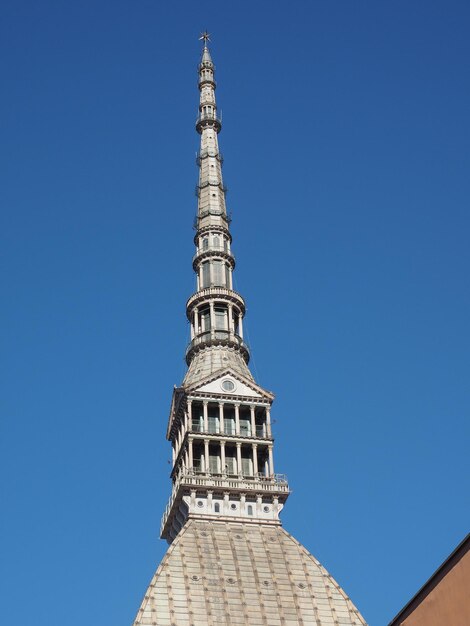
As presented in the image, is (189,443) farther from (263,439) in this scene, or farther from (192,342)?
(192,342)

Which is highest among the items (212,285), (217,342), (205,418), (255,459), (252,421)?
(212,285)

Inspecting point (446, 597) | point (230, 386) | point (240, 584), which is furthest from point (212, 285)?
point (446, 597)

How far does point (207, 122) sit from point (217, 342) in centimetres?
3342

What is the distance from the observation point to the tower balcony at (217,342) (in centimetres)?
10269

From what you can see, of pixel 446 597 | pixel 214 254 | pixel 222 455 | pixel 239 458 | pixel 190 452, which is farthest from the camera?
pixel 214 254

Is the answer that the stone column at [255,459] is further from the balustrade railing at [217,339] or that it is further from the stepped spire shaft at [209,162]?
the stepped spire shaft at [209,162]

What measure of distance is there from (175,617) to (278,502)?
1715 cm

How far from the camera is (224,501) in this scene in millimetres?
90062

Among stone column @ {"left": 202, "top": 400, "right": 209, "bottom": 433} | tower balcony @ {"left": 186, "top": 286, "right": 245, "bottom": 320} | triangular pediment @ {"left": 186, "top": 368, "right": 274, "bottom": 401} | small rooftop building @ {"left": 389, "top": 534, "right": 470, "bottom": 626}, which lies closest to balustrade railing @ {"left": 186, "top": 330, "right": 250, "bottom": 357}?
tower balcony @ {"left": 186, "top": 286, "right": 245, "bottom": 320}

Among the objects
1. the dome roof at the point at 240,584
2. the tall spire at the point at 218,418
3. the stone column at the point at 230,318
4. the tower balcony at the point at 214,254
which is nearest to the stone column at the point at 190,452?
the tall spire at the point at 218,418

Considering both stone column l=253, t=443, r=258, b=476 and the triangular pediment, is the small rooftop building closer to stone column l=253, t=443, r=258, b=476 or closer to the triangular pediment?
stone column l=253, t=443, r=258, b=476

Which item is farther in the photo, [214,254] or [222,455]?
[214,254]

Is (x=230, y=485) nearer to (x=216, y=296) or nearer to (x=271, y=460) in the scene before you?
(x=271, y=460)

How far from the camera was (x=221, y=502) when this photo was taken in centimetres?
9012
